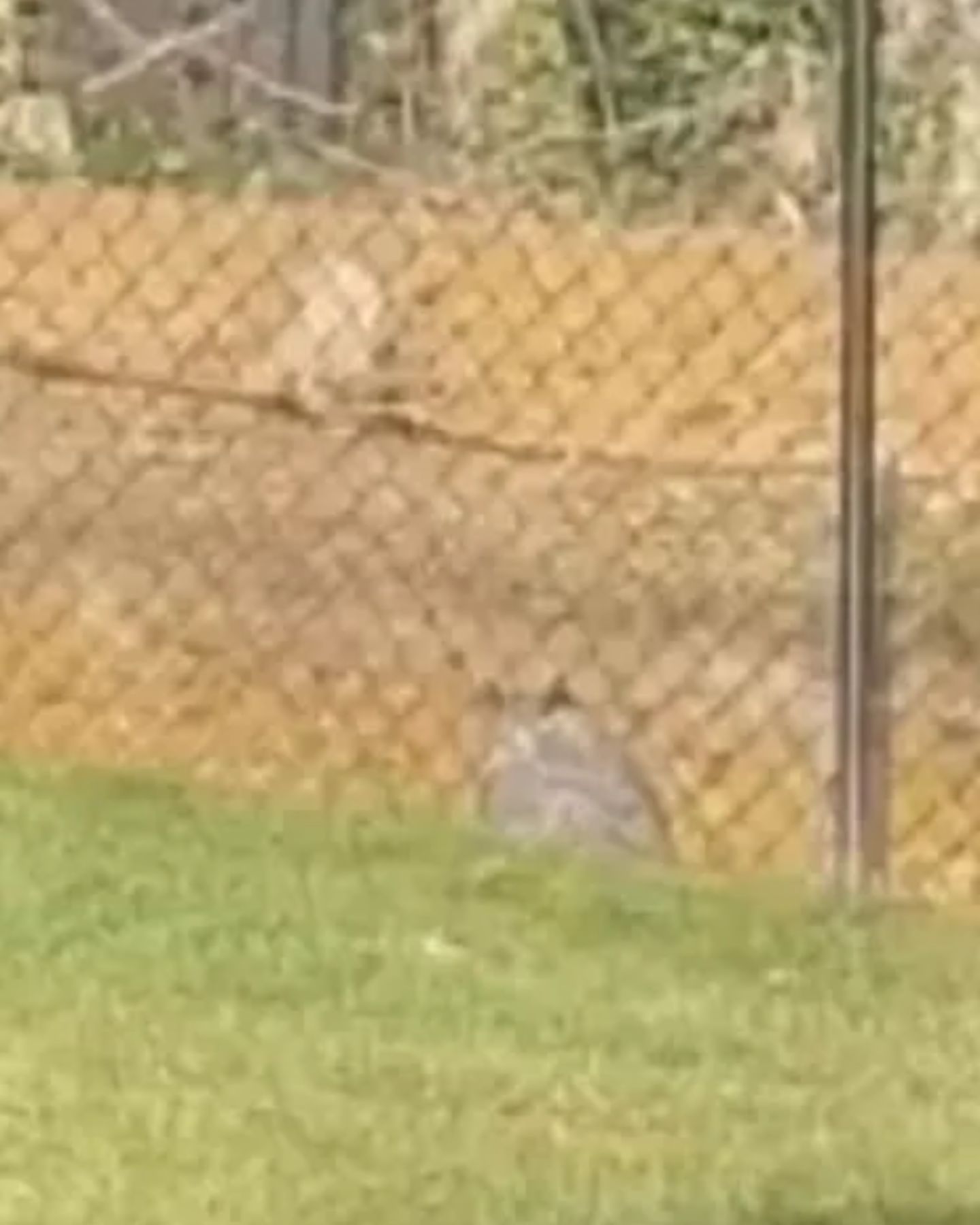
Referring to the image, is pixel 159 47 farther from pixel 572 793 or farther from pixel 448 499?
pixel 572 793

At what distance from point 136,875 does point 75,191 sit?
336 centimetres

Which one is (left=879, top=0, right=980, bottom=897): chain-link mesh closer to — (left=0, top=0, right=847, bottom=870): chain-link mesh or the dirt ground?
the dirt ground

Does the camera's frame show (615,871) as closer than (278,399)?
Yes

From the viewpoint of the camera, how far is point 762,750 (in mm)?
6828

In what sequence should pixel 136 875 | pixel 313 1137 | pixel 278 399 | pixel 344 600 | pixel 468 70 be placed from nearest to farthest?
pixel 313 1137 → pixel 136 875 → pixel 344 600 → pixel 278 399 → pixel 468 70

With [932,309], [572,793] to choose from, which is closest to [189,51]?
[932,309]

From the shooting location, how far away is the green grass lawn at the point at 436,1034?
15.6 ft

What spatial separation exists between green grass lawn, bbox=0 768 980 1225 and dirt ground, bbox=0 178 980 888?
572 mm

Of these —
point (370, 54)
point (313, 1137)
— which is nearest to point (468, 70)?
point (370, 54)

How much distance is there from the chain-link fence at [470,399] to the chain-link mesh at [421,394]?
10 millimetres

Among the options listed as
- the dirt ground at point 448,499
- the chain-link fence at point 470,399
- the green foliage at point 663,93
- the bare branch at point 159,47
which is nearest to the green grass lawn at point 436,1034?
the chain-link fence at point 470,399

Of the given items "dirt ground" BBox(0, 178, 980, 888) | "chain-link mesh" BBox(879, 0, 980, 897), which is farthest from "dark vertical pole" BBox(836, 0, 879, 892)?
"chain-link mesh" BBox(879, 0, 980, 897)

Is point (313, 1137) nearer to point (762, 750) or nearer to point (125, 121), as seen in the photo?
point (762, 750)

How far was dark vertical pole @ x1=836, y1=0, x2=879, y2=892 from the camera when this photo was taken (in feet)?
20.5
